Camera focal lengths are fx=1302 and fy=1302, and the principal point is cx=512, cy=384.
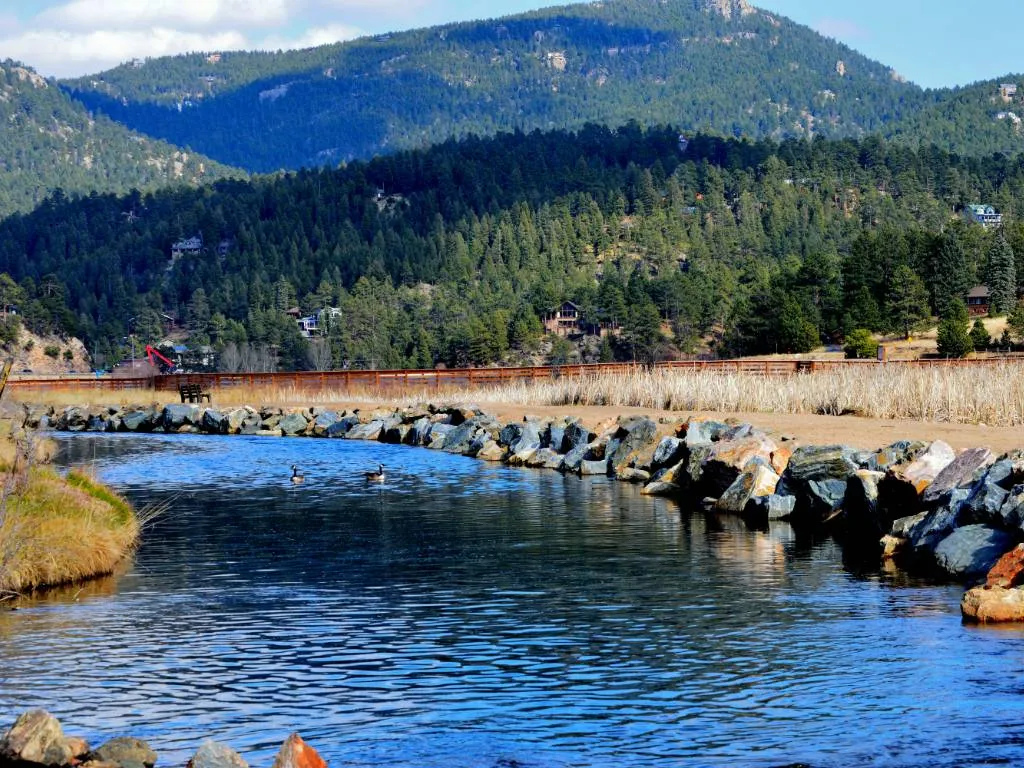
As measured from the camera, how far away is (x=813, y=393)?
40.8m

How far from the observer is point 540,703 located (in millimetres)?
12836

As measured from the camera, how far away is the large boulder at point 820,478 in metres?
24.9

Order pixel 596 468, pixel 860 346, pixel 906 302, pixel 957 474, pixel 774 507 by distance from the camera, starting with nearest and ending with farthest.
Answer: pixel 957 474 → pixel 774 507 → pixel 596 468 → pixel 860 346 → pixel 906 302

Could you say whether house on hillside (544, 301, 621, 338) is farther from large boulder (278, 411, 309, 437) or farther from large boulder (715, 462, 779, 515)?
large boulder (715, 462, 779, 515)

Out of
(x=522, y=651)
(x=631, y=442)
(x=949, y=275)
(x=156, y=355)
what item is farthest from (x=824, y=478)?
(x=156, y=355)

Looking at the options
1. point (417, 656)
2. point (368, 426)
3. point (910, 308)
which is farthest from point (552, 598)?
point (910, 308)

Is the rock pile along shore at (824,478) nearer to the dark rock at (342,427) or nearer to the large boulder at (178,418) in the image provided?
the dark rock at (342,427)

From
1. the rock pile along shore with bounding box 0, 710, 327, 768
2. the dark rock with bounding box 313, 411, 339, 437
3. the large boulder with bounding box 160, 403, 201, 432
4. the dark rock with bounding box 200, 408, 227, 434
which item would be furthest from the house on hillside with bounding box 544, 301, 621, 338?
the rock pile along shore with bounding box 0, 710, 327, 768

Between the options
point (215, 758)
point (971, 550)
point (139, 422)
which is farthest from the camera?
point (139, 422)

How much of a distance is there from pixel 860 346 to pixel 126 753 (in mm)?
94914

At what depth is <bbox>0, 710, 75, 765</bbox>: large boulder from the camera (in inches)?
409

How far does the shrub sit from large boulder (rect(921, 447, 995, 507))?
78732 millimetres

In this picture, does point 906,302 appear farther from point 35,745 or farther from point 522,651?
point 35,745

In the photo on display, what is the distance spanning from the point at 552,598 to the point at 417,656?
3.65 meters
